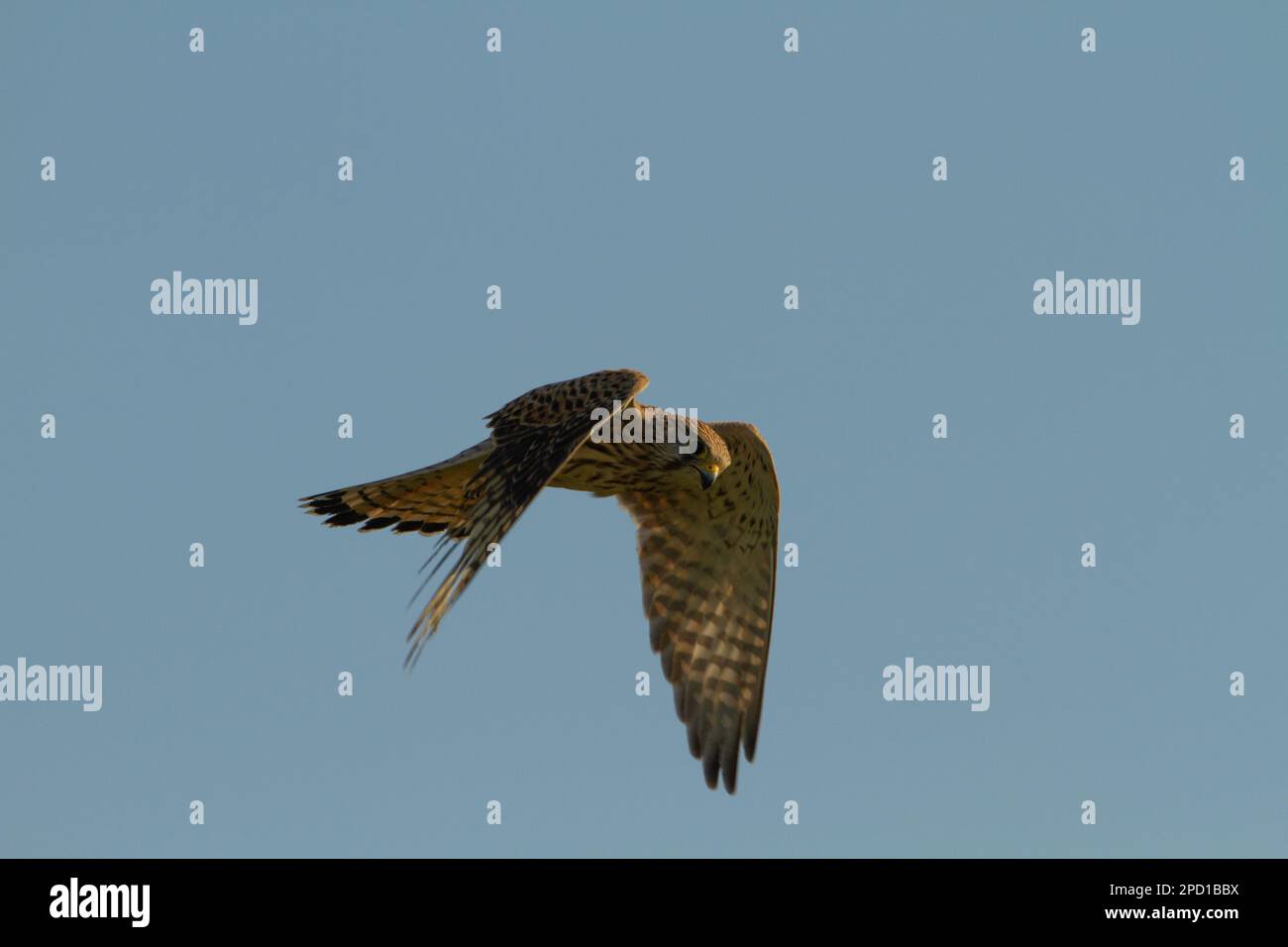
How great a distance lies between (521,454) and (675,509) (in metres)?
2.31

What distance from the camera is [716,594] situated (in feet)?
49.4

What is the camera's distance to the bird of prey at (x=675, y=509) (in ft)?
43.7

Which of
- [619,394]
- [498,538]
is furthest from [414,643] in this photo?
[619,394]

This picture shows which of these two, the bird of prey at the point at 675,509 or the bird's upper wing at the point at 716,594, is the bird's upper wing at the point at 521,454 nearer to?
the bird of prey at the point at 675,509

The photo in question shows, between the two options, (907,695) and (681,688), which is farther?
(907,695)

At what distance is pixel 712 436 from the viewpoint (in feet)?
45.5

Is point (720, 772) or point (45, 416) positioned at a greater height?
point (45, 416)

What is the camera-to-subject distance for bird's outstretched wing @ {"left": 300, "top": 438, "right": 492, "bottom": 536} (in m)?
13.5

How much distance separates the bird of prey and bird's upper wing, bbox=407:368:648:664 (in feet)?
0.05

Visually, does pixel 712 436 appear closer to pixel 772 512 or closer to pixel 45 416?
pixel 772 512

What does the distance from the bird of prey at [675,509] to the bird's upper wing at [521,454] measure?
0.6 inches

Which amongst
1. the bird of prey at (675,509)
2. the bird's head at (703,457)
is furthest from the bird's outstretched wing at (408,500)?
the bird's head at (703,457)

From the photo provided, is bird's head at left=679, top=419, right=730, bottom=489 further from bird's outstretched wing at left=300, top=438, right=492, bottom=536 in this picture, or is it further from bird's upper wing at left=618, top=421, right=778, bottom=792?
bird's outstretched wing at left=300, top=438, right=492, bottom=536

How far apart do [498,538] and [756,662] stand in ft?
12.8
